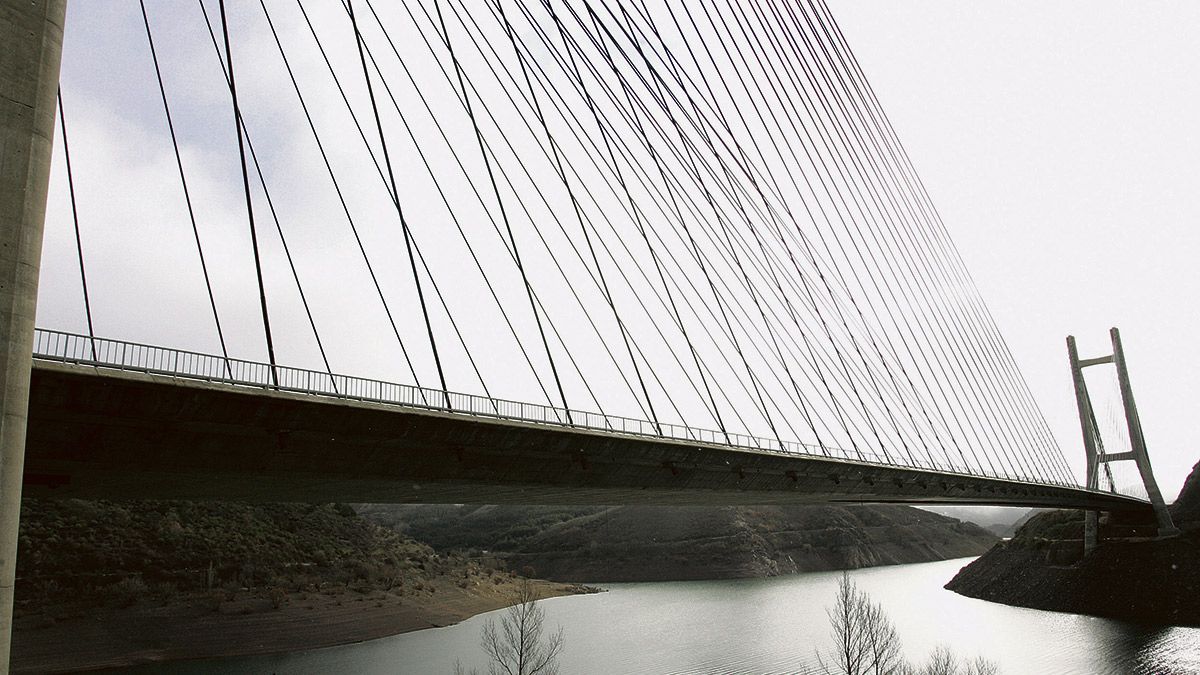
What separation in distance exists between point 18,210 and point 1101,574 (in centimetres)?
6214

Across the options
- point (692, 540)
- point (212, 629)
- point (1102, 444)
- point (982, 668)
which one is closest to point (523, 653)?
point (982, 668)

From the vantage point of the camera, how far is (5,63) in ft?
26.2

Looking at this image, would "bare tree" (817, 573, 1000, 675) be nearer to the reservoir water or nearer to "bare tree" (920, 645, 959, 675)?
"bare tree" (920, 645, 959, 675)

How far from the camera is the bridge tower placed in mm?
59000

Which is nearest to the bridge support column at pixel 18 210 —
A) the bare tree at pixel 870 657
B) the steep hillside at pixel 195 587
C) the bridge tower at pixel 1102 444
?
the bare tree at pixel 870 657

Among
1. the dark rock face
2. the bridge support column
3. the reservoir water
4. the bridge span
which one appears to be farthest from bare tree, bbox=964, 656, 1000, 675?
the bridge support column

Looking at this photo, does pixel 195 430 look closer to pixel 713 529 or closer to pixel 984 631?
pixel 984 631

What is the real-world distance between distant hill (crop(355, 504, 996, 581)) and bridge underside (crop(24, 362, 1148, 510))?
69.5 meters

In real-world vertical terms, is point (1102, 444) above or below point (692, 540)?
above

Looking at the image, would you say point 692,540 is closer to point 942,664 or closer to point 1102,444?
point 1102,444

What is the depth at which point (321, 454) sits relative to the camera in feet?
53.7

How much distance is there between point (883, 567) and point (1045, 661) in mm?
71644

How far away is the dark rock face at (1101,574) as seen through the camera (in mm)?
47438

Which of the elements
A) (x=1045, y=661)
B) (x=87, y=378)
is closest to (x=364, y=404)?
(x=87, y=378)
